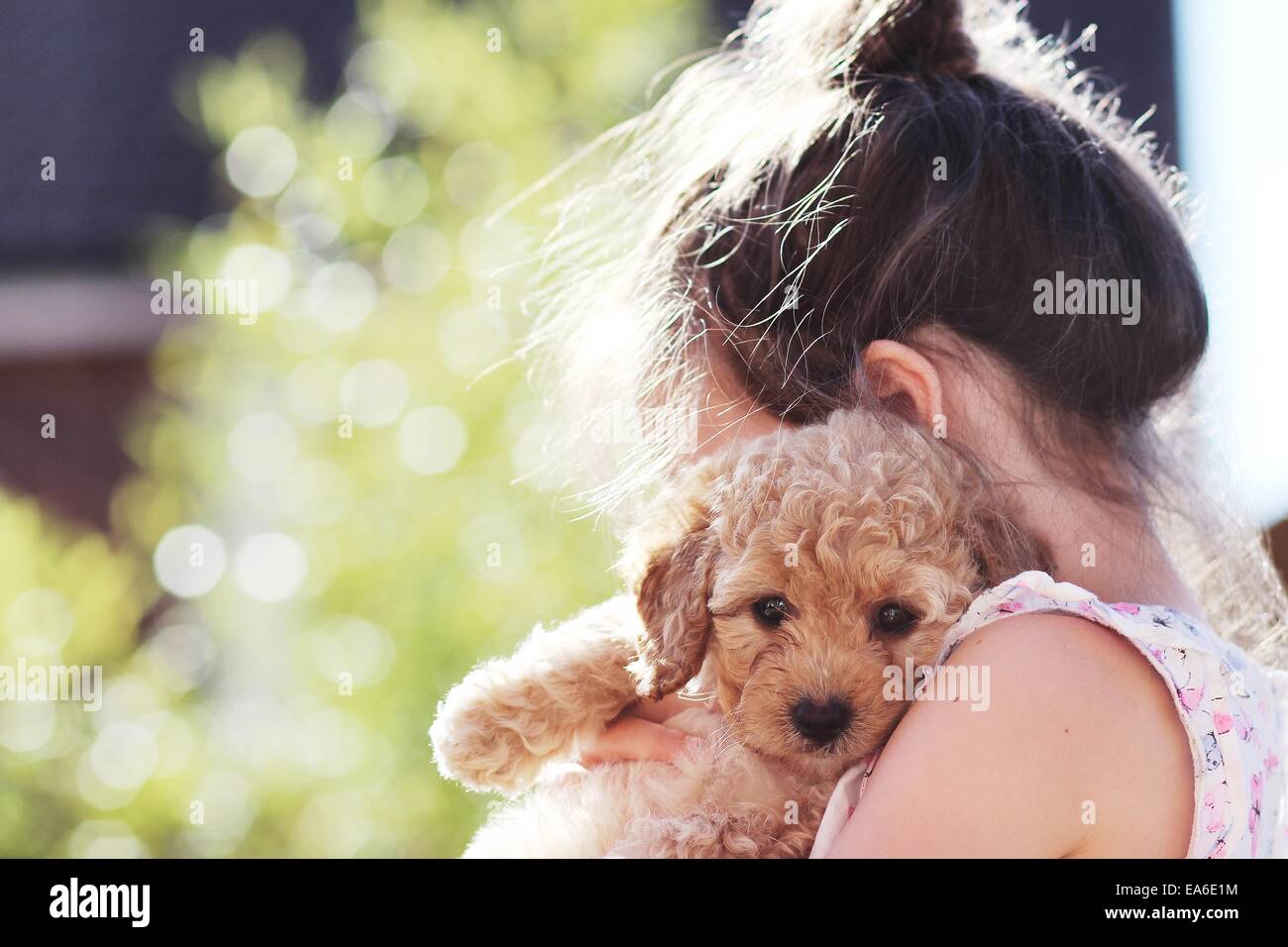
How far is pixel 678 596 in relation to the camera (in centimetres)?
152

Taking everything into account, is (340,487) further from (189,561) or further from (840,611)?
(840,611)

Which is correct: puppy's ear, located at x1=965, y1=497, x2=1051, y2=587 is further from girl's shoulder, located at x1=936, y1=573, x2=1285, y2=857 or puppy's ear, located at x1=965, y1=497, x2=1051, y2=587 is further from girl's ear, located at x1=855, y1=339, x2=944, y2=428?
girl's ear, located at x1=855, y1=339, x2=944, y2=428

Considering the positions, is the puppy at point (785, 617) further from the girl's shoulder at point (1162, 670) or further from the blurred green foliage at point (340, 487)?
the blurred green foliage at point (340, 487)

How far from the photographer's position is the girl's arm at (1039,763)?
4.23 ft

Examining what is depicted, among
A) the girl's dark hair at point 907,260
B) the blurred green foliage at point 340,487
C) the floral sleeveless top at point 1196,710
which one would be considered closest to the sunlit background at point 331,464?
the blurred green foliage at point 340,487

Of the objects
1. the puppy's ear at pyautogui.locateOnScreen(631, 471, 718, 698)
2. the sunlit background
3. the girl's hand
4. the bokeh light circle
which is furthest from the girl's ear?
the bokeh light circle

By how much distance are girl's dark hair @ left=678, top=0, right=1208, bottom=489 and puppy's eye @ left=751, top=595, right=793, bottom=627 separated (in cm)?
33

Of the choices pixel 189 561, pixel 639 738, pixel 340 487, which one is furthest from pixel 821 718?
pixel 189 561

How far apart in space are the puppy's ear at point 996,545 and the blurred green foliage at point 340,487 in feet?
7.45

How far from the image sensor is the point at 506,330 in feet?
12.4

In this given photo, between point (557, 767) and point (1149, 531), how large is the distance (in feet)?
3.21

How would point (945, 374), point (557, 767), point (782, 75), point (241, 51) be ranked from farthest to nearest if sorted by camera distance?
point (241, 51) < point (782, 75) < point (557, 767) < point (945, 374)
